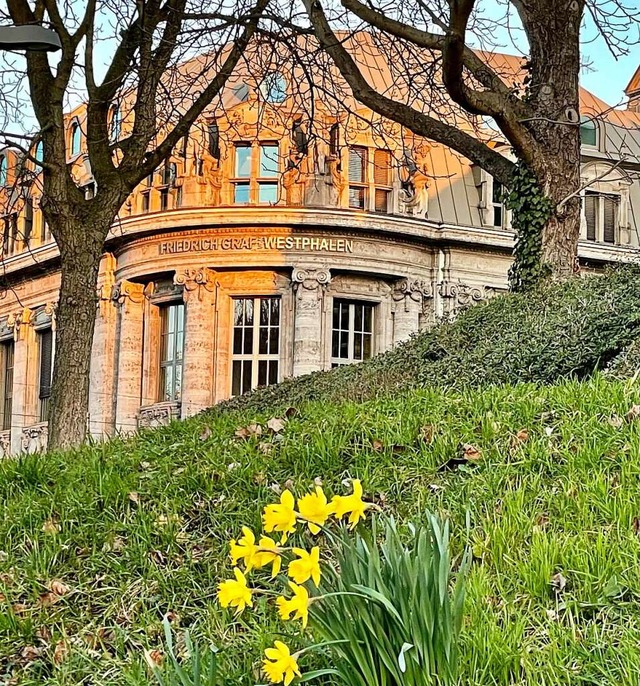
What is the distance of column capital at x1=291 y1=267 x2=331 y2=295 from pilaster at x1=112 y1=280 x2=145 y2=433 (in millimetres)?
5061

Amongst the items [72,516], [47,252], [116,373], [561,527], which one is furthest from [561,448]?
[47,252]

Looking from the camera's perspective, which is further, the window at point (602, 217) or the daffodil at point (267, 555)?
the window at point (602, 217)

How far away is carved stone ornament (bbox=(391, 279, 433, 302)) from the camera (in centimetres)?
3016

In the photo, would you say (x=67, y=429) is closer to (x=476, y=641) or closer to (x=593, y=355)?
(x=593, y=355)

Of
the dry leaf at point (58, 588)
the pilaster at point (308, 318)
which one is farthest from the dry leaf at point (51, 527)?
the pilaster at point (308, 318)

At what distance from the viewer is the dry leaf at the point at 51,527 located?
484cm

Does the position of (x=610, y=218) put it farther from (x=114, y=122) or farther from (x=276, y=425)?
(x=276, y=425)

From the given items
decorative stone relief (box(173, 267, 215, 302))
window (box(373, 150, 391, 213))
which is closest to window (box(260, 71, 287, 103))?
decorative stone relief (box(173, 267, 215, 302))

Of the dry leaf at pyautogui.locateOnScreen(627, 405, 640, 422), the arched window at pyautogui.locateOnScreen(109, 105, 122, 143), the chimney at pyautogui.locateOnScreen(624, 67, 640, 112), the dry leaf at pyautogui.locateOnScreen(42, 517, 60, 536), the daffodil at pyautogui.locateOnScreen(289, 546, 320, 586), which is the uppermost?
the chimney at pyautogui.locateOnScreen(624, 67, 640, 112)

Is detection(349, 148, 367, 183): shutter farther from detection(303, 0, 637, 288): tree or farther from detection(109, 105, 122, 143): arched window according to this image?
detection(303, 0, 637, 288): tree

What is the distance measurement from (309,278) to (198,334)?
349 cm

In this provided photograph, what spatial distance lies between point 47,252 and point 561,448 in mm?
30008

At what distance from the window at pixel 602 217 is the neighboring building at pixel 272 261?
1581 mm

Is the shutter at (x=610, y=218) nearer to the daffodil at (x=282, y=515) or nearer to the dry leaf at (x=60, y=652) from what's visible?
the dry leaf at (x=60, y=652)
